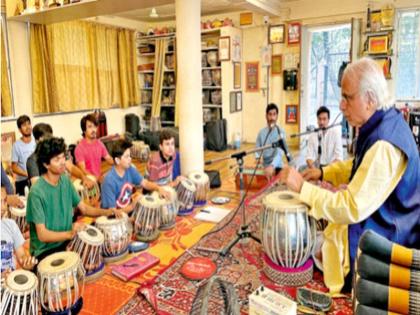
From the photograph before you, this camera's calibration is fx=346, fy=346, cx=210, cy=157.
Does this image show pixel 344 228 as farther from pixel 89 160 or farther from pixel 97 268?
pixel 89 160

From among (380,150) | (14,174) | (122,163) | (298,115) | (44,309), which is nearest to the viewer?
(380,150)

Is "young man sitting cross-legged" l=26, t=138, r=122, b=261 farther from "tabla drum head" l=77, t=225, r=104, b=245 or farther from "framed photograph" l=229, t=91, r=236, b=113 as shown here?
"framed photograph" l=229, t=91, r=236, b=113

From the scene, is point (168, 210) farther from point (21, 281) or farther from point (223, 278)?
point (21, 281)

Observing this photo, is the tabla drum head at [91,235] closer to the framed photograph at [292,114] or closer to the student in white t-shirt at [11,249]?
the student in white t-shirt at [11,249]

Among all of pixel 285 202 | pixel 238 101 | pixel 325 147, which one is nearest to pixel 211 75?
pixel 238 101

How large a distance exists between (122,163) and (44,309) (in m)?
1.34

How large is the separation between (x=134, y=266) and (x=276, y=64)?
584 cm

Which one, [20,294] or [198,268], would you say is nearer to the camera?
[20,294]

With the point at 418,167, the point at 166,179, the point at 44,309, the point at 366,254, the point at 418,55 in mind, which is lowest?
the point at 44,309

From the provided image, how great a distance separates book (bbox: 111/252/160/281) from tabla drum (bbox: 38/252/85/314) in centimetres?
40

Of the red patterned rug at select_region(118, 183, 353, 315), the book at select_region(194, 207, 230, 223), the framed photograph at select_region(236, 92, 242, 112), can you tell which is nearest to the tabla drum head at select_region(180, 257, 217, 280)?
the red patterned rug at select_region(118, 183, 353, 315)

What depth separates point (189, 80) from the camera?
4.02 metres

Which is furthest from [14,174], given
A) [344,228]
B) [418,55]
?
[418,55]

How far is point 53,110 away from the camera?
6.40 metres
